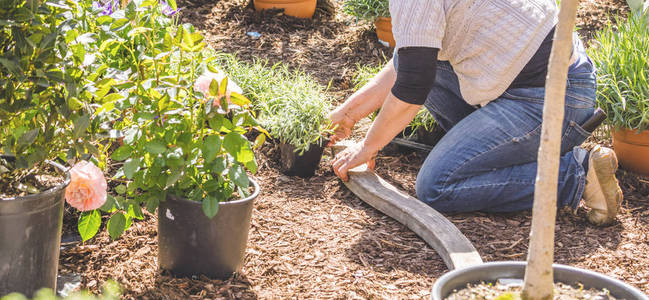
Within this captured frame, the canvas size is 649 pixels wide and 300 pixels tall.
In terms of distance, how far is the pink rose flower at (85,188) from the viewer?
6.19ft

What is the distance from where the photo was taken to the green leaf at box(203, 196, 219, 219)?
1.99 meters

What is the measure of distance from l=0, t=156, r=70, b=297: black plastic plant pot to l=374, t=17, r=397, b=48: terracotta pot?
328cm

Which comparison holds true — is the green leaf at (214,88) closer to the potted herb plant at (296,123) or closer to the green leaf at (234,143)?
the green leaf at (234,143)

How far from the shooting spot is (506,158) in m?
2.89

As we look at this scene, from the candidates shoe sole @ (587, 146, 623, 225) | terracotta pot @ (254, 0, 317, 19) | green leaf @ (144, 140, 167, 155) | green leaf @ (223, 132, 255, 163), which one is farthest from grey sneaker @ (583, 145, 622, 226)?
terracotta pot @ (254, 0, 317, 19)

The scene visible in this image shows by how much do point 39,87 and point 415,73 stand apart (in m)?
1.31

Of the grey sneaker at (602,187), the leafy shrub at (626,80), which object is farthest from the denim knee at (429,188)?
the leafy shrub at (626,80)

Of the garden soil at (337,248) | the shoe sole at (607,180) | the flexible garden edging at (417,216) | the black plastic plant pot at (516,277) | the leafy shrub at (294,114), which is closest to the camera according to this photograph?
the black plastic plant pot at (516,277)

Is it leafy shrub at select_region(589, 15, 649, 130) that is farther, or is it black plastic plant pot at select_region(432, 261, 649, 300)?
leafy shrub at select_region(589, 15, 649, 130)

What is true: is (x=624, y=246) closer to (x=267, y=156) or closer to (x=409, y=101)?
(x=409, y=101)

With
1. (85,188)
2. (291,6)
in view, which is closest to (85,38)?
(85,188)

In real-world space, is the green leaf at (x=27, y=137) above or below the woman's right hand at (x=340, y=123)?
above

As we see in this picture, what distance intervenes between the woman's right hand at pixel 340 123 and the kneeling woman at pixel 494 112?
209 millimetres

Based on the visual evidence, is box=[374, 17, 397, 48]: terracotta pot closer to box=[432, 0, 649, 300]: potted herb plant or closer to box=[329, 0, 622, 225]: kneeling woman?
box=[329, 0, 622, 225]: kneeling woman
